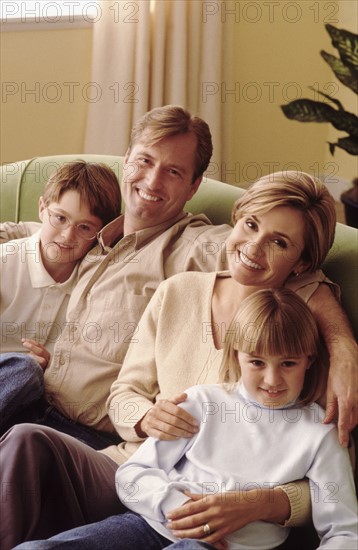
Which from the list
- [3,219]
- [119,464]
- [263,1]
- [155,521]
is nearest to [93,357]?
[119,464]

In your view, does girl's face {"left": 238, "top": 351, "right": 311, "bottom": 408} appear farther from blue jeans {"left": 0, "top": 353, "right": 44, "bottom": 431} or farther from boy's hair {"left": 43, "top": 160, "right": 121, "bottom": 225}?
boy's hair {"left": 43, "top": 160, "right": 121, "bottom": 225}

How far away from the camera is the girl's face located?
1.69 meters

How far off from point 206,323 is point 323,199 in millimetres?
328

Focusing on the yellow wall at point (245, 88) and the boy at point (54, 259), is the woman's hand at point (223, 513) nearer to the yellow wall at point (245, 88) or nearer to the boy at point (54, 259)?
the boy at point (54, 259)

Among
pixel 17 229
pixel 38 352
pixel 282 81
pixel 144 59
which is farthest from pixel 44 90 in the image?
pixel 38 352

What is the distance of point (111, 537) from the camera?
164 cm

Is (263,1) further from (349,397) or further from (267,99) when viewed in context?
(349,397)

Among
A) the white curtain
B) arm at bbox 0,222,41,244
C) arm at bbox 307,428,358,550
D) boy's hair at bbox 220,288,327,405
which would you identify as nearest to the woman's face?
boy's hair at bbox 220,288,327,405

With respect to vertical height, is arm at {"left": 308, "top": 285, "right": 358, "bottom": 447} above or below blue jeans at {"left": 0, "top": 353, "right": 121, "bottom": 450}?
above

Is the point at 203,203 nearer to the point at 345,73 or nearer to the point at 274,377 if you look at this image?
the point at 345,73

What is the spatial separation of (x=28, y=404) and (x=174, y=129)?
0.67 metres

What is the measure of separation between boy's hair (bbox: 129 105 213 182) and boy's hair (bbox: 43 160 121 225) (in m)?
0.11

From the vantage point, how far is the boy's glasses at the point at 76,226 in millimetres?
2227

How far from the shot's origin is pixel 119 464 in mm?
1894
